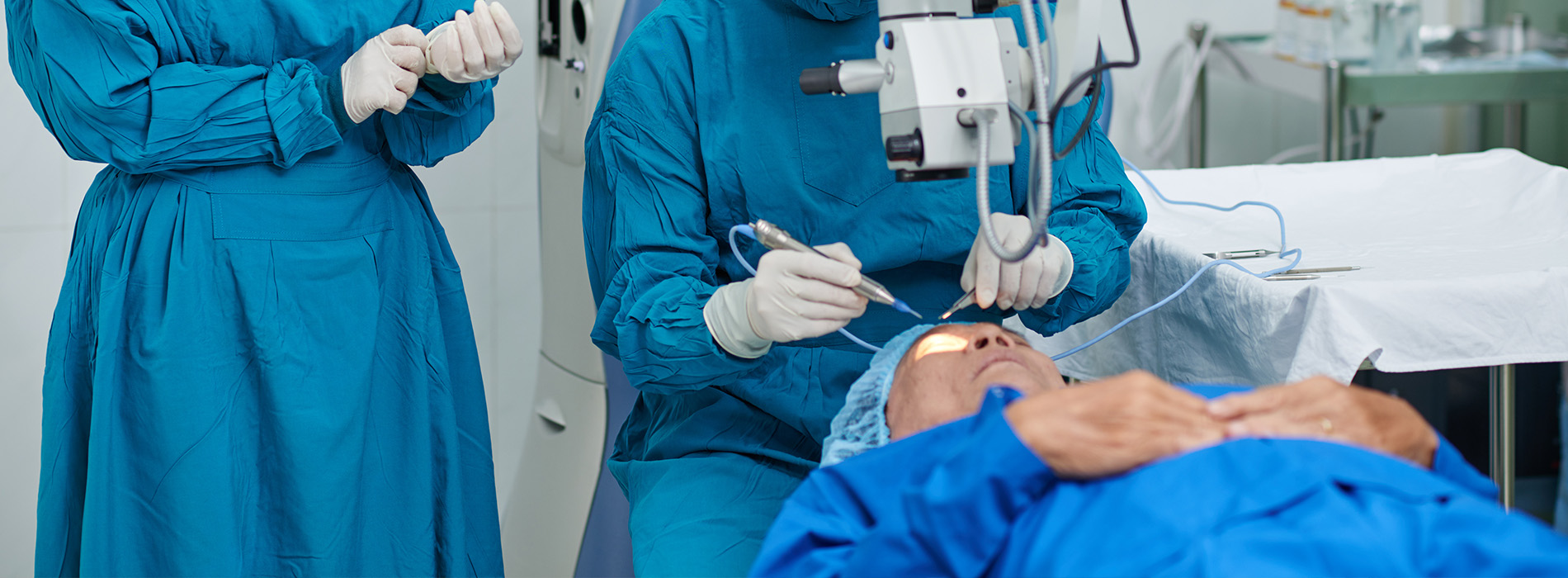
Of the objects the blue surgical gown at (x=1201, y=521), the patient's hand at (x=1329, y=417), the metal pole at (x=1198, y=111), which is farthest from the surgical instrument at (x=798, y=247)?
the metal pole at (x=1198, y=111)

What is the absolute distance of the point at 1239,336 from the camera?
53.0 inches

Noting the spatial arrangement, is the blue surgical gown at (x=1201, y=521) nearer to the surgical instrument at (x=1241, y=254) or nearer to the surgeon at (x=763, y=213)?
the surgeon at (x=763, y=213)

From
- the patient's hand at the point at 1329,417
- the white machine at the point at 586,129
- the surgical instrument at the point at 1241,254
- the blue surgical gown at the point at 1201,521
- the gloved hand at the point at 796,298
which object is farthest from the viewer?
the surgical instrument at the point at 1241,254

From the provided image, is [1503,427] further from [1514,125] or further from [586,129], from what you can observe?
[1514,125]

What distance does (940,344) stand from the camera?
1.23 meters

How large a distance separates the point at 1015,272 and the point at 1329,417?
1.26 feet

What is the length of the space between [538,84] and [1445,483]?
4.83 feet

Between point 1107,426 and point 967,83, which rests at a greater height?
point 967,83

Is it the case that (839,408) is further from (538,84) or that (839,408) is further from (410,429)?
(538,84)

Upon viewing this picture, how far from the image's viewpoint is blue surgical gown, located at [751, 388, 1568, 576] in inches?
32.0

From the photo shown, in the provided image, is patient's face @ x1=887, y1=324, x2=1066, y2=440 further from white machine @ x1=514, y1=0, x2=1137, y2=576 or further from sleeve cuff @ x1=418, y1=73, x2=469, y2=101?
sleeve cuff @ x1=418, y1=73, x2=469, y2=101

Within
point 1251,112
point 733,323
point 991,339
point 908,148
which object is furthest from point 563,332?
point 1251,112

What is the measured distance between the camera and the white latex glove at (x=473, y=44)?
1391mm

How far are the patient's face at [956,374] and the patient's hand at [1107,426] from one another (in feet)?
0.86
